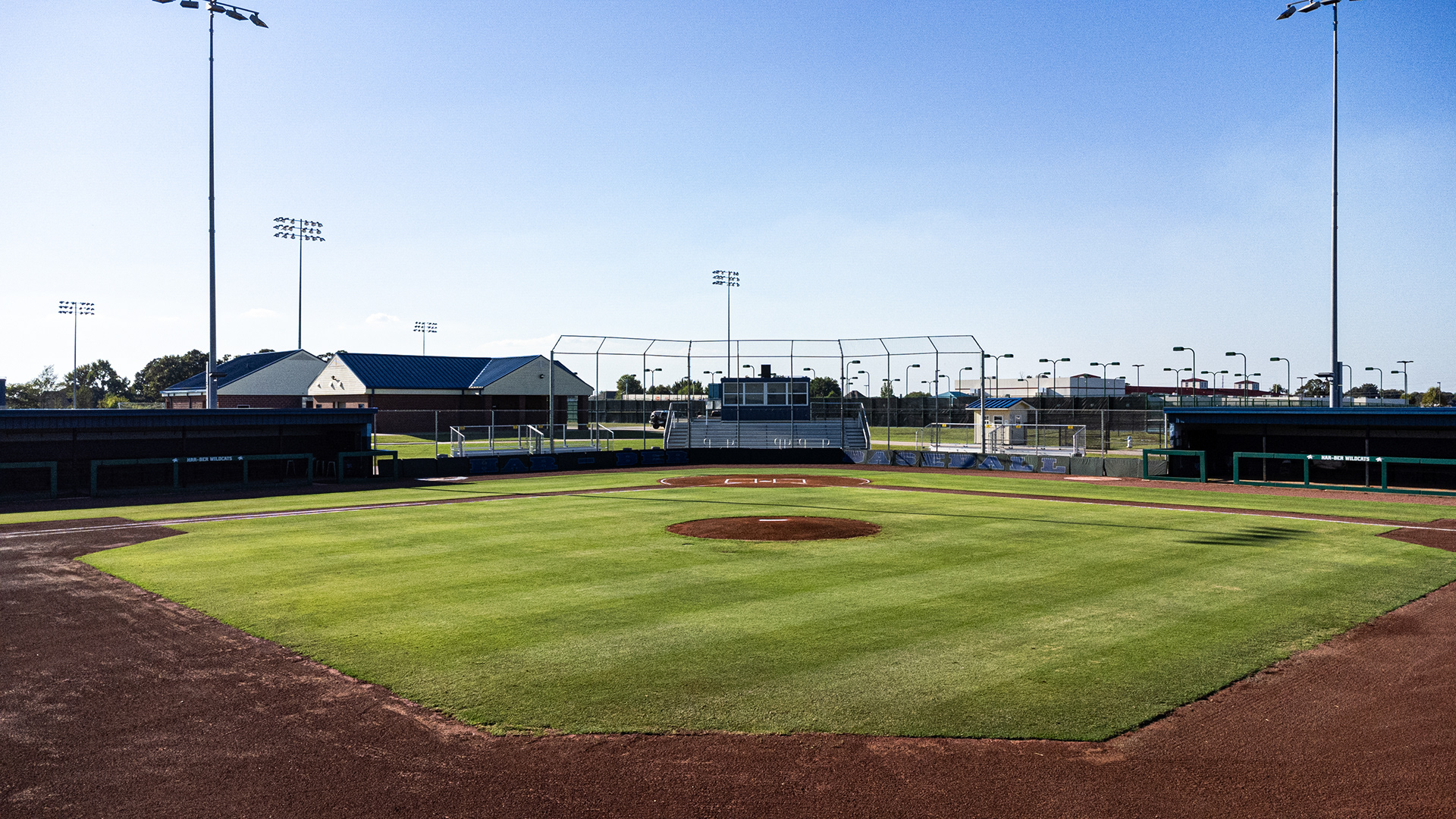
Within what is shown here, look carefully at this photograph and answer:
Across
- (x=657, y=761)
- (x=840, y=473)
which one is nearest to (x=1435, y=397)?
(x=840, y=473)

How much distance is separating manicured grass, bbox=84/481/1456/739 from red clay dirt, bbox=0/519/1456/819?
A: 39 cm

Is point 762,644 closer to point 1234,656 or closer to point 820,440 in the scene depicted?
point 1234,656

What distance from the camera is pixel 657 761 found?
20.2ft

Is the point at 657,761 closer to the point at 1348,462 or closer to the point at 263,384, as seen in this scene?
the point at 1348,462

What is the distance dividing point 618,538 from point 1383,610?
1195 cm

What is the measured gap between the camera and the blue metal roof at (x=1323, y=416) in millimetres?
25594

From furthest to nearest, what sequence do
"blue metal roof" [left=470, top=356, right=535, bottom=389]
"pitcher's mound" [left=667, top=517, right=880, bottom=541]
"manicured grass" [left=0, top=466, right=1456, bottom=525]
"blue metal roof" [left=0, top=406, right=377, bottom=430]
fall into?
"blue metal roof" [left=470, top=356, right=535, bottom=389] < "blue metal roof" [left=0, top=406, right=377, bottom=430] < "manicured grass" [left=0, top=466, right=1456, bottom=525] < "pitcher's mound" [left=667, top=517, right=880, bottom=541]

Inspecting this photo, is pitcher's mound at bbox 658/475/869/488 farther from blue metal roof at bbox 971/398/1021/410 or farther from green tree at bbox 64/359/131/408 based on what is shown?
green tree at bbox 64/359/131/408

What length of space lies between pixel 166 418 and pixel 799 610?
24.4m

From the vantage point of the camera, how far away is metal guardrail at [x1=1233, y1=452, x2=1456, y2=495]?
979 inches

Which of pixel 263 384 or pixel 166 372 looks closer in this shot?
pixel 263 384

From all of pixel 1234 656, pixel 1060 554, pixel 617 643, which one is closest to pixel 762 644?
pixel 617 643

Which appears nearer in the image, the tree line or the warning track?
the warning track

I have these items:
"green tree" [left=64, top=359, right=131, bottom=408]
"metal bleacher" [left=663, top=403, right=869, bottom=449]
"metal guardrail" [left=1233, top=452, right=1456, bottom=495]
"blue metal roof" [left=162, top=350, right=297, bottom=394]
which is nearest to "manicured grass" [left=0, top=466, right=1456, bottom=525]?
"metal guardrail" [left=1233, top=452, right=1456, bottom=495]
